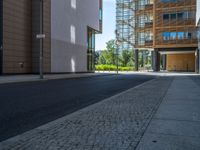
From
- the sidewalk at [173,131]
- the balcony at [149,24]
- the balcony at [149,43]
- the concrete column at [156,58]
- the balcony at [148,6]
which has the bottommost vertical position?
the sidewalk at [173,131]

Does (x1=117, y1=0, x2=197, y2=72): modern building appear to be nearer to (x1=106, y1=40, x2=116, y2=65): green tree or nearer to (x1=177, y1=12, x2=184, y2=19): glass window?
(x1=177, y1=12, x2=184, y2=19): glass window

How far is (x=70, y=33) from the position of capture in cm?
4550

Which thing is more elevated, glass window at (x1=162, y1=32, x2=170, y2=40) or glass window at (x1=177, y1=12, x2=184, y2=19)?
glass window at (x1=177, y1=12, x2=184, y2=19)

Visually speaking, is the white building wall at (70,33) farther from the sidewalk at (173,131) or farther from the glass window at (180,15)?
the sidewalk at (173,131)

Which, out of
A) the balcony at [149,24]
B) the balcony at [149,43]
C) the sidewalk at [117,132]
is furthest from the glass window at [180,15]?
the sidewalk at [117,132]

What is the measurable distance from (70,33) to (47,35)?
7.15 metres

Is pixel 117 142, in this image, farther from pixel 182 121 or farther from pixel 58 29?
pixel 58 29

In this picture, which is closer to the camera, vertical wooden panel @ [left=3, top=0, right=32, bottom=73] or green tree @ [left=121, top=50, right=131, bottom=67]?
vertical wooden panel @ [left=3, top=0, right=32, bottom=73]

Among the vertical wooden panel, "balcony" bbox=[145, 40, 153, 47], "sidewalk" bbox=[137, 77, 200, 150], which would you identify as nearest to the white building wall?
the vertical wooden panel

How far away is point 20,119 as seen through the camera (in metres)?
7.30

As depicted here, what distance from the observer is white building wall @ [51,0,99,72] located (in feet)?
134

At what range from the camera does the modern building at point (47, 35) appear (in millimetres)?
33375

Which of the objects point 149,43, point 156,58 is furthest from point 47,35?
point 156,58

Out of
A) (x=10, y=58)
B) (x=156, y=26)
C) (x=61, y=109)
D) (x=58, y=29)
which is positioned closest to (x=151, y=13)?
(x=156, y=26)
